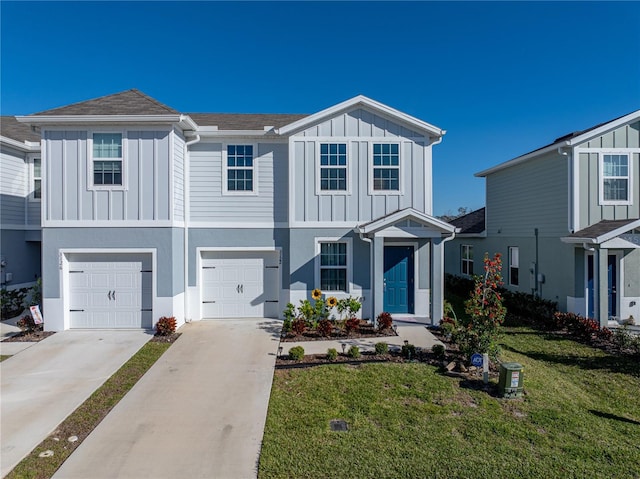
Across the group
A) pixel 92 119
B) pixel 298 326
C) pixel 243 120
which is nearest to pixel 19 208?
pixel 92 119

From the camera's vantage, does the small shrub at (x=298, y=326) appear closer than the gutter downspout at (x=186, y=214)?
Yes

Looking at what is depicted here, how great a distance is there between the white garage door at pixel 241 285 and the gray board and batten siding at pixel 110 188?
229 centimetres

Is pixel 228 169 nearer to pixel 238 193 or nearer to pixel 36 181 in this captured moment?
pixel 238 193

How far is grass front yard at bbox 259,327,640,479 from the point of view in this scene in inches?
164

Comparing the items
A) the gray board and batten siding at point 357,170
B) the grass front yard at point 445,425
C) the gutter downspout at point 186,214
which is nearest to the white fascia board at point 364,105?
Answer: the gray board and batten siding at point 357,170

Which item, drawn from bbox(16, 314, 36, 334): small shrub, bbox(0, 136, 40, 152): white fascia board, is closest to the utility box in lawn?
bbox(16, 314, 36, 334): small shrub

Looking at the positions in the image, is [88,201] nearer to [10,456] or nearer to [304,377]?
[10,456]

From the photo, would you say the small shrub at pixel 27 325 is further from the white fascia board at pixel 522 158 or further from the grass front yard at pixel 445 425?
the white fascia board at pixel 522 158

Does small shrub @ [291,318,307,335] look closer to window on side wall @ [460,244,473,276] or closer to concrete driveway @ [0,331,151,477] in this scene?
concrete driveway @ [0,331,151,477]

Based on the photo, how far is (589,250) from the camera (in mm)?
10547

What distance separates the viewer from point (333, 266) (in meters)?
10.8

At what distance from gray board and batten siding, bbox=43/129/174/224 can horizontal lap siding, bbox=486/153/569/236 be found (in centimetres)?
1193

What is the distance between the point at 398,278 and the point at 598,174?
692cm

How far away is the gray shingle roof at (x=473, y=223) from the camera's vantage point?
16781 mm
